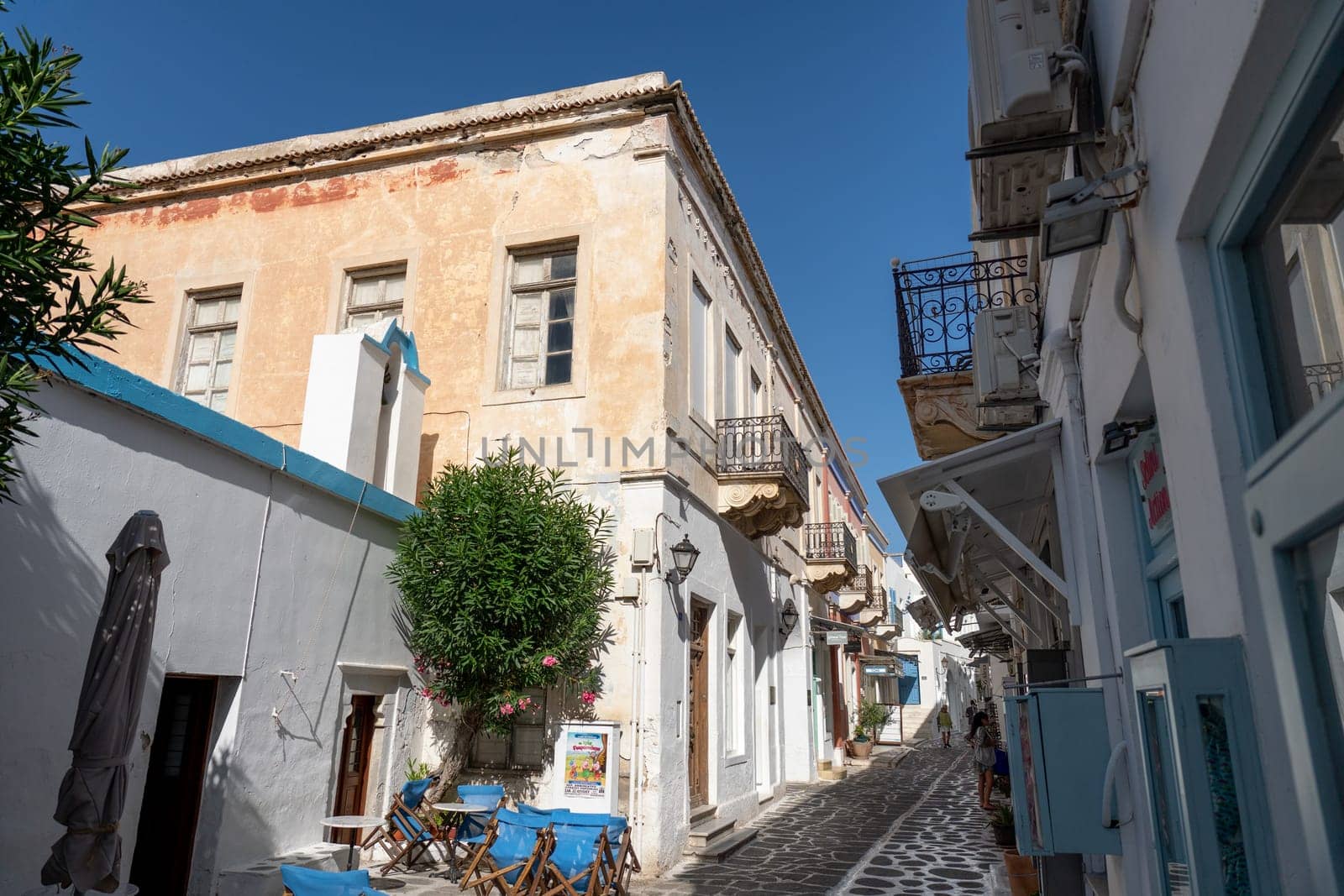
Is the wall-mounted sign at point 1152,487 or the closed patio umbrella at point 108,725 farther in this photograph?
the closed patio umbrella at point 108,725

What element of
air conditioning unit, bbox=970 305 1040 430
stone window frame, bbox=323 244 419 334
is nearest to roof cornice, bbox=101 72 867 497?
stone window frame, bbox=323 244 419 334

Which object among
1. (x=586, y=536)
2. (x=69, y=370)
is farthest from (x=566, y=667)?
(x=69, y=370)

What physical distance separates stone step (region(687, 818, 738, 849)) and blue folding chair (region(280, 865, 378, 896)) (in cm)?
571

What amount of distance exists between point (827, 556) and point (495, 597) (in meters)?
11.9

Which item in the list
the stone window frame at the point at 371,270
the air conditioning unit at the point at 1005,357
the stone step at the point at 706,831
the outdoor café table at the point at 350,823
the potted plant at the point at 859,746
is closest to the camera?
the air conditioning unit at the point at 1005,357

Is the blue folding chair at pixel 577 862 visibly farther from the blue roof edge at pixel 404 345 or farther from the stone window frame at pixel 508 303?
the blue roof edge at pixel 404 345

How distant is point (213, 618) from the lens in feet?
22.6

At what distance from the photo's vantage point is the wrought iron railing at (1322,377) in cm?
186

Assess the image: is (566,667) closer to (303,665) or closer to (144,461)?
(303,665)

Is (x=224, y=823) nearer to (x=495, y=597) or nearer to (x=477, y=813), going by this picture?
(x=477, y=813)

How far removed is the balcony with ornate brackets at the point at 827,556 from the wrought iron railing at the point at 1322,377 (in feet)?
57.0

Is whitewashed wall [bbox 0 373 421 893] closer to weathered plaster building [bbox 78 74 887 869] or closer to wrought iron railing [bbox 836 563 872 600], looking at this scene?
weathered plaster building [bbox 78 74 887 869]

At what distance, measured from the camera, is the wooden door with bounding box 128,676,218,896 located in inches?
263

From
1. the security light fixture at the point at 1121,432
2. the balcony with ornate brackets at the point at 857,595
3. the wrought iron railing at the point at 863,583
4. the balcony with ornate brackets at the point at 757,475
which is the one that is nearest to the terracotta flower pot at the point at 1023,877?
the security light fixture at the point at 1121,432
